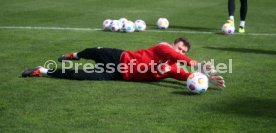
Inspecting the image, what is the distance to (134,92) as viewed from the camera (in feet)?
26.8

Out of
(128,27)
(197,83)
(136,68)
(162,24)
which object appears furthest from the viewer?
(162,24)

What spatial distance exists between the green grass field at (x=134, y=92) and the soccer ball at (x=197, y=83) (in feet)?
0.34

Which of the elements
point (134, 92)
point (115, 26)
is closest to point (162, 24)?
point (115, 26)

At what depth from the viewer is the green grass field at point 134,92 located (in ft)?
21.5

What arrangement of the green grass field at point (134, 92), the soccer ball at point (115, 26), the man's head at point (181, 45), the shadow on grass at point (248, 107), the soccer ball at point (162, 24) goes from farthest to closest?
the soccer ball at point (162, 24), the soccer ball at point (115, 26), the man's head at point (181, 45), the shadow on grass at point (248, 107), the green grass field at point (134, 92)

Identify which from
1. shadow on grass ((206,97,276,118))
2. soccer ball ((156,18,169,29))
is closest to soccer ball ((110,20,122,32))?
soccer ball ((156,18,169,29))

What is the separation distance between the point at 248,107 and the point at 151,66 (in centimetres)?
204

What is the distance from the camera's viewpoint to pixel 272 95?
8062mm

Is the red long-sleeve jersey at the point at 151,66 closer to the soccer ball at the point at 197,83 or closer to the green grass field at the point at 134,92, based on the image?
the green grass field at the point at 134,92

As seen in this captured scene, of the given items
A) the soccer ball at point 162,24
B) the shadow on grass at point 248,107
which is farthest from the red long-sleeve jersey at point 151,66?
the soccer ball at point 162,24

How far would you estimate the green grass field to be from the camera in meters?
6.54

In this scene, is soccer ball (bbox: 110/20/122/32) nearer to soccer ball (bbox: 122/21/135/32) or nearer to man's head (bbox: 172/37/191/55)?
soccer ball (bbox: 122/21/135/32)

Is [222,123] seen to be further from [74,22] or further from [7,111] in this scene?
[74,22]

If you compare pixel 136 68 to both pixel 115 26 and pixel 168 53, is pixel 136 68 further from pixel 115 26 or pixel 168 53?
pixel 115 26
